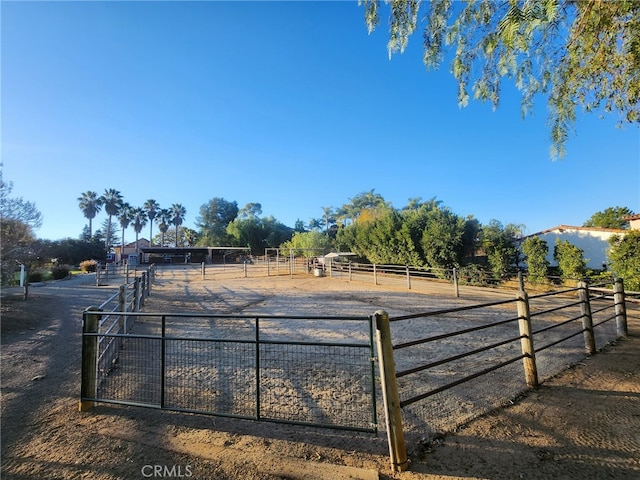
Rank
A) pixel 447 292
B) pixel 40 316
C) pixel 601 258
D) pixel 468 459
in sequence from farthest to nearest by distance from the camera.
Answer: pixel 601 258 → pixel 447 292 → pixel 40 316 → pixel 468 459

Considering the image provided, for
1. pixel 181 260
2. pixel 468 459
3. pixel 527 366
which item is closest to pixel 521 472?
pixel 468 459

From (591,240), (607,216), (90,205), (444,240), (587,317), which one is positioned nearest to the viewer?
(587,317)

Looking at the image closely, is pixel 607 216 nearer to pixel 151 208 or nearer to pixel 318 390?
pixel 318 390

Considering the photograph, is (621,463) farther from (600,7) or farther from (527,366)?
(600,7)

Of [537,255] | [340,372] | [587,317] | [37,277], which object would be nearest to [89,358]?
[340,372]

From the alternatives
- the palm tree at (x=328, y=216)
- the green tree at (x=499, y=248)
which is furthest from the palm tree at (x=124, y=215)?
the green tree at (x=499, y=248)

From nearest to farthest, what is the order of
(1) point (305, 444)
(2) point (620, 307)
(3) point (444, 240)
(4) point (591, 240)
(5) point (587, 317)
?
(1) point (305, 444)
(5) point (587, 317)
(2) point (620, 307)
(3) point (444, 240)
(4) point (591, 240)

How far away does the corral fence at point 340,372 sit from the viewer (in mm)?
2844

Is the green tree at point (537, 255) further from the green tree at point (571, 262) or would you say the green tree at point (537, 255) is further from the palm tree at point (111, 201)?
the palm tree at point (111, 201)

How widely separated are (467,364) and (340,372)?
6.58ft

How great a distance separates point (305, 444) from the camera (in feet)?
8.95

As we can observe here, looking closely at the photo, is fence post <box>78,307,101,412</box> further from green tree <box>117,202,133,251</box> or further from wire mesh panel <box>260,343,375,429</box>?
green tree <box>117,202,133,251</box>

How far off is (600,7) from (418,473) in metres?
5.62

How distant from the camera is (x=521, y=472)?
2.29m
